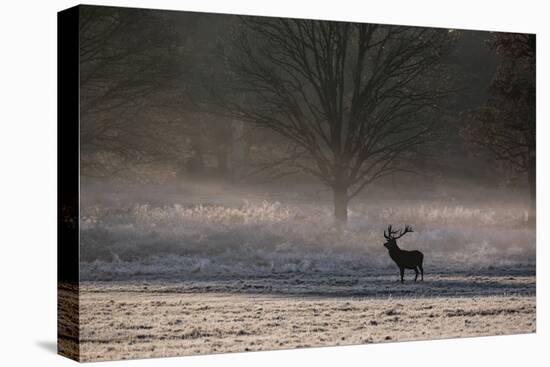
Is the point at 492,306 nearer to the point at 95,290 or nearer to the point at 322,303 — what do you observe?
the point at 322,303

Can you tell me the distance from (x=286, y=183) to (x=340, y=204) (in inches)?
30.7

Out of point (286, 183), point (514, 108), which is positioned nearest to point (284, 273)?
point (286, 183)

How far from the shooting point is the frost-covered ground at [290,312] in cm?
1412

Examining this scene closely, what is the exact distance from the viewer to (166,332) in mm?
14297

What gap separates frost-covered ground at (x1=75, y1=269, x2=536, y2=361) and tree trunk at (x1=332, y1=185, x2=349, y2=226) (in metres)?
0.68

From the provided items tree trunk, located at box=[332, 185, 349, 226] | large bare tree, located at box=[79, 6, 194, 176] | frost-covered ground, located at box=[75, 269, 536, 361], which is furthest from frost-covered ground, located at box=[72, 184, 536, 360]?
large bare tree, located at box=[79, 6, 194, 176]

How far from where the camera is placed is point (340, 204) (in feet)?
51.5

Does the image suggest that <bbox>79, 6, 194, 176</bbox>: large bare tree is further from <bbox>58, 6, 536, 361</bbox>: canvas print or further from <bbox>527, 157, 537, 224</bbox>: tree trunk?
<bbox>527, 157, 537, 224</bbox>: tree trunk

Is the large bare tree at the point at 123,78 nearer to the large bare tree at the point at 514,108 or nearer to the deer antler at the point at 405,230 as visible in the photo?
the deer antler at the point at 405,230

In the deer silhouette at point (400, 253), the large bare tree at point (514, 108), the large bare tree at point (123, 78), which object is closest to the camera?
the large bare tree at point (123, 78)

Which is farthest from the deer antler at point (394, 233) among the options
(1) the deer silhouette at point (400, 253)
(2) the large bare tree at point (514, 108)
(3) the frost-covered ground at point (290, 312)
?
(2) the large bare tree at point (514, 108)

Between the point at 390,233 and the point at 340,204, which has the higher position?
the point at 340,204

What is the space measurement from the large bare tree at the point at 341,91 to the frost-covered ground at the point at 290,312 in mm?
1055

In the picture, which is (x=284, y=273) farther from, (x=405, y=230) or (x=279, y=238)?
(x=405, y=230)
